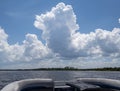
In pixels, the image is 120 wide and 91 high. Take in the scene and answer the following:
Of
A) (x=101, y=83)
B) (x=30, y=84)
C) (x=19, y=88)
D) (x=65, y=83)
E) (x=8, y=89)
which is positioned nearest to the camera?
(x=8, y=89)

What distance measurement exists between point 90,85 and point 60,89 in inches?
53.4

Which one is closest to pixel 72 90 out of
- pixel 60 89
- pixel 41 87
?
pixel 60 89

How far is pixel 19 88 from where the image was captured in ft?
37.2

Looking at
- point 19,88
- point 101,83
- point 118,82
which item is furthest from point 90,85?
point 19,88

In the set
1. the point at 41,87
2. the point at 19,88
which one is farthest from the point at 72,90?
the point at 19,88

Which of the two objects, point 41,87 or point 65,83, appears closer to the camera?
point 41,87

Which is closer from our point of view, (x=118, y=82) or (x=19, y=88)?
(x=19, y=88)

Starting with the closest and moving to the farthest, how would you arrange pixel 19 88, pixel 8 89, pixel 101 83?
pixel 8 89, pixel 19 88, pixel 101 83

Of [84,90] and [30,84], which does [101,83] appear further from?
[30,84]

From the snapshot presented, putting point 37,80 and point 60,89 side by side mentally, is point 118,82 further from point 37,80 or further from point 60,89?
point 37,80

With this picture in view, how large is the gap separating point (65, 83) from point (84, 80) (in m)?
0.98

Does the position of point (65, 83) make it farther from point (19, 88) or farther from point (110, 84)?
point (19, 88)

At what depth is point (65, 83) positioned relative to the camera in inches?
563

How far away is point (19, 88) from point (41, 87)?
4.95 ft
